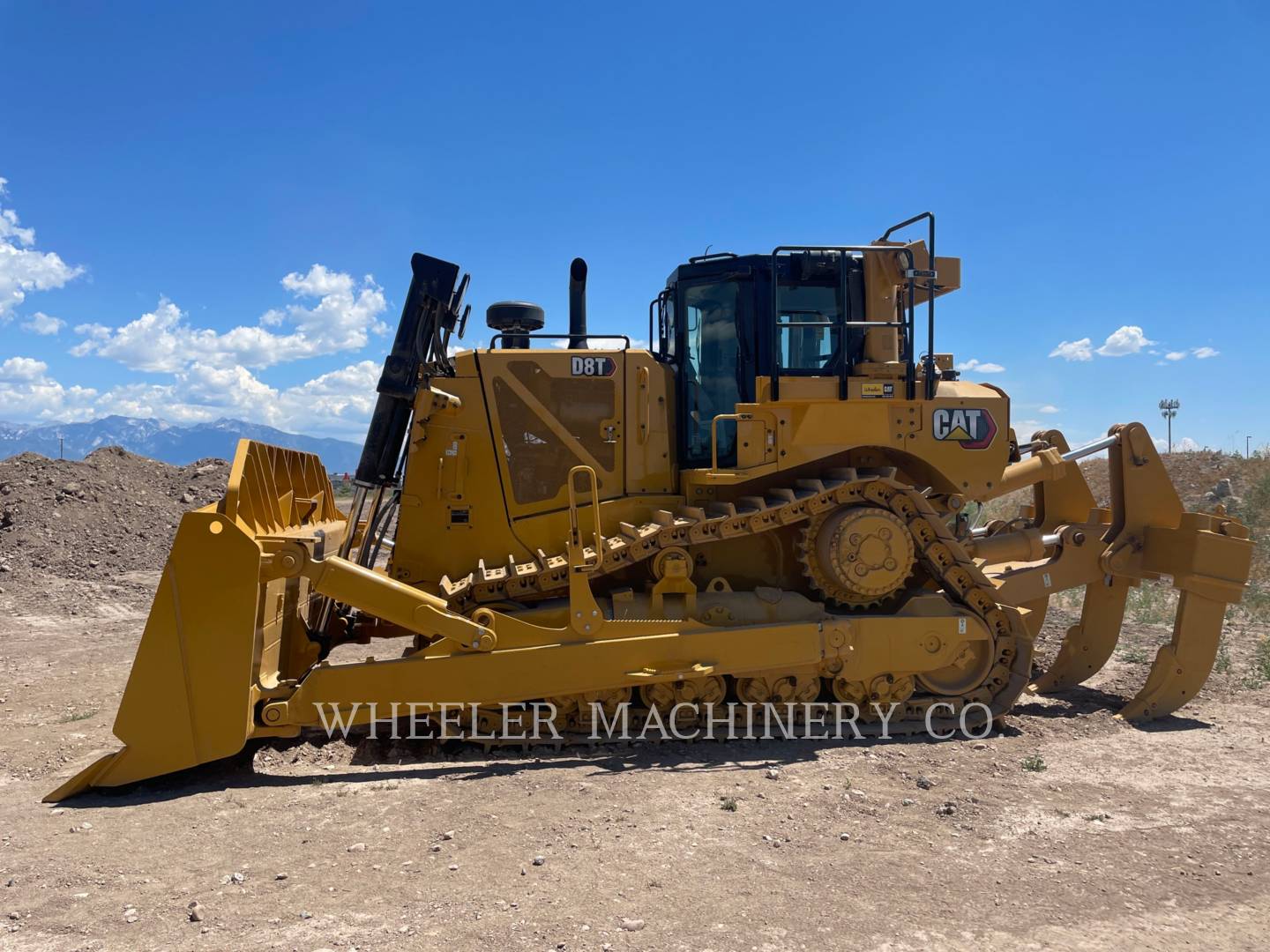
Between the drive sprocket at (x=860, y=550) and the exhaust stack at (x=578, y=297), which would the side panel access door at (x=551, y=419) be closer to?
the exhaust stack at (x=578, y=297)

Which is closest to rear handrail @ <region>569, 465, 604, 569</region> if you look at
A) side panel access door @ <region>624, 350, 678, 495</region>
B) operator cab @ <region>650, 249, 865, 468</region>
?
side panel access door @ <region>624, 350, 678, 495</region>

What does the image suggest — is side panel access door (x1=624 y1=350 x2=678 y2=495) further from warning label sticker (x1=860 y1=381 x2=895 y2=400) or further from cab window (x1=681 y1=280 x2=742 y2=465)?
warning label sticker (x1=860 y1=381 x2=895 y2=400)

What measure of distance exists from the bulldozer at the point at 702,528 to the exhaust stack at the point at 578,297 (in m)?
0.61

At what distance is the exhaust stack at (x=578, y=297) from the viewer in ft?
24.9

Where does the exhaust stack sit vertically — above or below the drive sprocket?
above

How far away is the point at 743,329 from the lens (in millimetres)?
6652

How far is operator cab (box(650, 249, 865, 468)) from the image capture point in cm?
654

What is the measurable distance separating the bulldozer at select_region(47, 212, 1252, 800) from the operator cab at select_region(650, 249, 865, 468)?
19mm

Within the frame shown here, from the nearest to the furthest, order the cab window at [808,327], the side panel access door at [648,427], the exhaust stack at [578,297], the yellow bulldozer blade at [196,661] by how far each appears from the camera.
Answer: the yellow bulldozer blade at [196,661] < the cab window at [808,327] < the side panel access door at [648,427] < the exhaust stack at [578,297]

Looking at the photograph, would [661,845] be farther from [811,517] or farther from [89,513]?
[89,513]

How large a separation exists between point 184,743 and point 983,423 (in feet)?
20.5

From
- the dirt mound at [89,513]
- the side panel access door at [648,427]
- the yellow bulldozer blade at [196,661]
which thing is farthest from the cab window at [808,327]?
the dirt mound at [89,513]

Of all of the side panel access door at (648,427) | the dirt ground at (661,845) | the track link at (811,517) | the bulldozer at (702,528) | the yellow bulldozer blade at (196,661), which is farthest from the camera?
the side panel access door at (648,427)

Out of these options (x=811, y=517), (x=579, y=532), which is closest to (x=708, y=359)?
(x=811, y=517)
